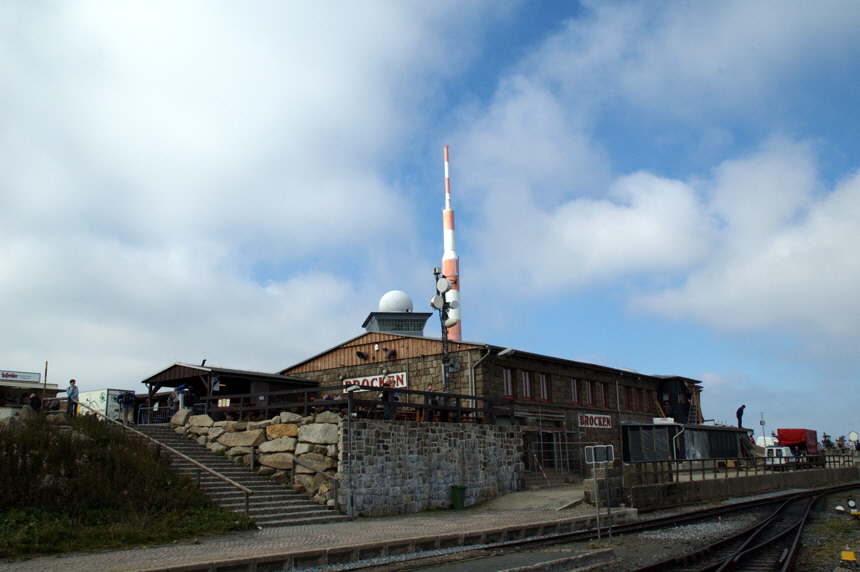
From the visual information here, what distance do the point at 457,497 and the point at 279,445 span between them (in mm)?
5515

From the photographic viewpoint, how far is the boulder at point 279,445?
62.8 feet

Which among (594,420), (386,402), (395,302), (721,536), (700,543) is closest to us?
(700,543)

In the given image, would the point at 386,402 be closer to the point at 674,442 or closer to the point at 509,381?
the point at 509,381

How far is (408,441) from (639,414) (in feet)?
66.6

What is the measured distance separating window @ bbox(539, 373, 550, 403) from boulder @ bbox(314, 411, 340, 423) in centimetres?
1348

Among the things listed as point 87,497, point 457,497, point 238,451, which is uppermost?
point 238,451

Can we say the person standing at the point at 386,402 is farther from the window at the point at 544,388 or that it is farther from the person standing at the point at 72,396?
the window at the point at 544,388

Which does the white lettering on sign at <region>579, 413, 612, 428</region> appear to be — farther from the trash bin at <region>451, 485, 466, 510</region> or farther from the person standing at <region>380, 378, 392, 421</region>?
the person standing at <region>380, 378, 392, 421</region>

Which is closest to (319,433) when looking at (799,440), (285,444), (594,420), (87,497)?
(285,444)

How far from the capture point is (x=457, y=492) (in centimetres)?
2103

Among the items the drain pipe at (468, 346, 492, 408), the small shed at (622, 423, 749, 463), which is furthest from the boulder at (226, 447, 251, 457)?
the small shed at (622, 423, 749, 463)

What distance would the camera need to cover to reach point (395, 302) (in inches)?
1641

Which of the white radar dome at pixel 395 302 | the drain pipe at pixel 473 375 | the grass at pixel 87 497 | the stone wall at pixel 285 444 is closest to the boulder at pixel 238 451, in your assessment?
the stone wall at pixel 285 444

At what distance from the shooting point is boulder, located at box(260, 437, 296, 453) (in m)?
19.2
